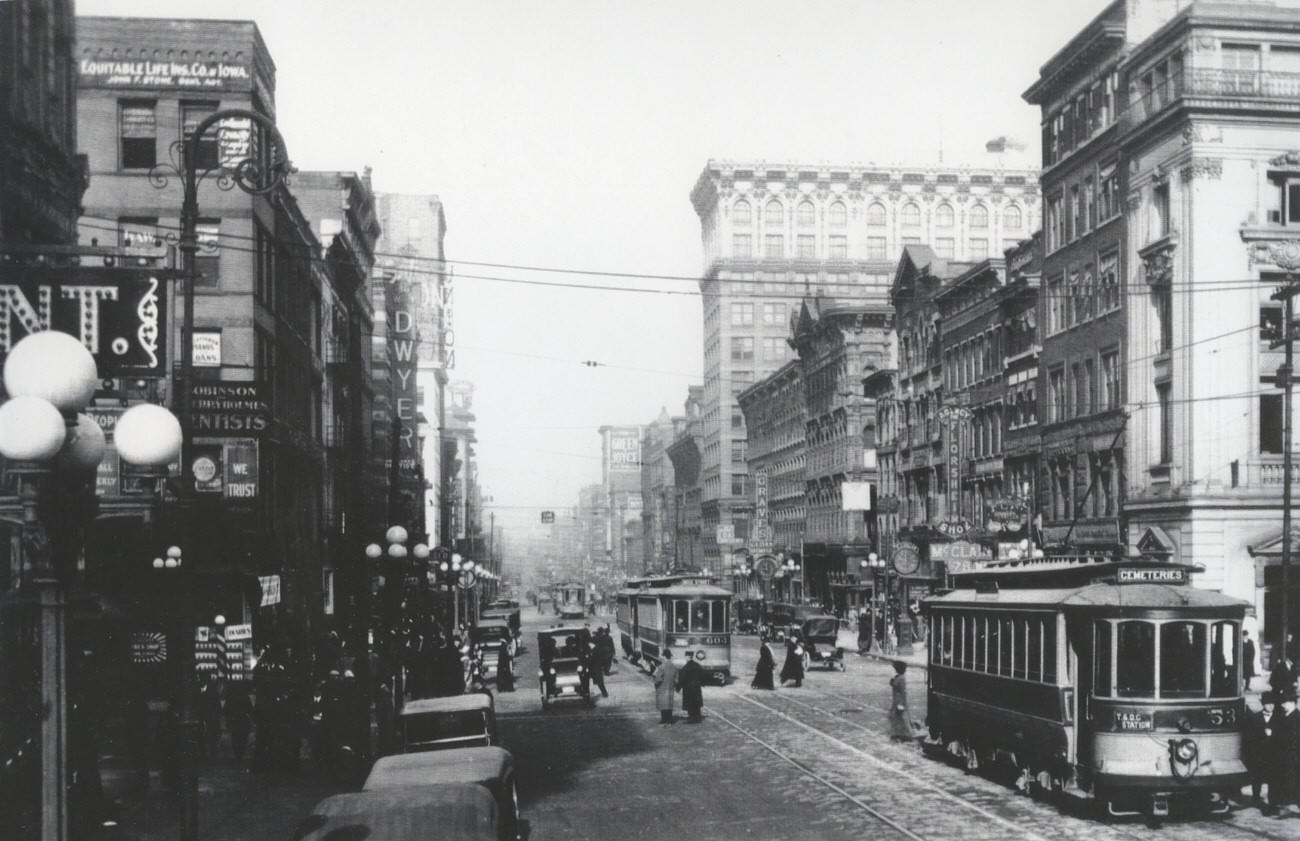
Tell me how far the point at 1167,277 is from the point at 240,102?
2958 centimetres

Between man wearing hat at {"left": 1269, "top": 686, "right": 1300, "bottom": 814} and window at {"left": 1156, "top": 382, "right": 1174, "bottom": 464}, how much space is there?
29.2m

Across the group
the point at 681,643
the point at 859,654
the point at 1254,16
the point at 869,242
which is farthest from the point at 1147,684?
the point at 869,242

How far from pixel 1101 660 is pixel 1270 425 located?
2996cm

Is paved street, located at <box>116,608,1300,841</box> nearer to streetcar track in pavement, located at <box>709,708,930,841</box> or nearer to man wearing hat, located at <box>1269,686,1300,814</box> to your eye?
streetcar track in pavement, located at <box>709,708,930,841</box>

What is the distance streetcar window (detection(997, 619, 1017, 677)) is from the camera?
879 inches

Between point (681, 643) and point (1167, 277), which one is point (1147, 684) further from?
point (1167, 277)

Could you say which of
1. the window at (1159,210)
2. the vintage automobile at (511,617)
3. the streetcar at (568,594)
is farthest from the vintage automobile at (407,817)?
the streetcar at (568,594)

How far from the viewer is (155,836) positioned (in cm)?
1870

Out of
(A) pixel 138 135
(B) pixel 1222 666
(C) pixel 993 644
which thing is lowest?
(C) pixel 993 644

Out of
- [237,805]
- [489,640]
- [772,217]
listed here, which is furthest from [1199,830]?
[772,217]

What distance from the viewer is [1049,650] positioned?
20.7 m

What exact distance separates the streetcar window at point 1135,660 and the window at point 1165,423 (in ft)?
98.1

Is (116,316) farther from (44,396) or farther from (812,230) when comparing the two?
(812,230)

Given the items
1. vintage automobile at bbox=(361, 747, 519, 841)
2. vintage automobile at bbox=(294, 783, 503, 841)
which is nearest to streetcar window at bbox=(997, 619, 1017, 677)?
vintage automobile at bbox=(361, 747, 519, 841)
